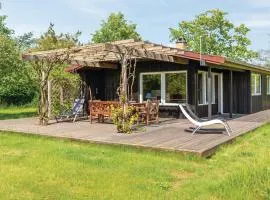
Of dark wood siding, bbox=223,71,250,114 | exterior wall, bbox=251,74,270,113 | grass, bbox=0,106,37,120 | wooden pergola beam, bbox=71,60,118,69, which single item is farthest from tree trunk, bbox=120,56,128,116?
exterior wall, bbox=251,74,270,113

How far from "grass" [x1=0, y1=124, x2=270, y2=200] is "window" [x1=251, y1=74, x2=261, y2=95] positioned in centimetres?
942

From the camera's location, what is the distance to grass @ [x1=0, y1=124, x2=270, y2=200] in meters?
4.39

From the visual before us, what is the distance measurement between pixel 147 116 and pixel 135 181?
574 cm

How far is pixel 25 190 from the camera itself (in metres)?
4.53

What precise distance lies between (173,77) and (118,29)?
Answer: 24901 mm

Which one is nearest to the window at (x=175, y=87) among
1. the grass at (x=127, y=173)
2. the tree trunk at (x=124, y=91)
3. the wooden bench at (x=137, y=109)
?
the wooden bench at (x=137, y=109)

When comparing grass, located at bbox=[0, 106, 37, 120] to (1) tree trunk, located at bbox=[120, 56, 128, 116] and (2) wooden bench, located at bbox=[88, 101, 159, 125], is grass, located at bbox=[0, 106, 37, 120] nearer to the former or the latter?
(2) wooden bench, located at bbox=[88, 101, 159, 125]

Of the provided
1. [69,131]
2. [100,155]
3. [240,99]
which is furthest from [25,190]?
[240,99]

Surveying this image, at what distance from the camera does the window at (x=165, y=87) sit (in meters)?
12.9

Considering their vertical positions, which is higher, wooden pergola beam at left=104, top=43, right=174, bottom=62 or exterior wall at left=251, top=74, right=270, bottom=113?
wooden pergola beam at left=104, top=43, right=174, bottom=62

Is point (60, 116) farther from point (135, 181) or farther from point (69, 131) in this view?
point (135, 181)

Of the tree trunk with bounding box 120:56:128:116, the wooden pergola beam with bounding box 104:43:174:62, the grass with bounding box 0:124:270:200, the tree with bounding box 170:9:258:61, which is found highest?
the tree with bounding box 170:9:258:61

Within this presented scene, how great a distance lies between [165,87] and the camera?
13148 mm

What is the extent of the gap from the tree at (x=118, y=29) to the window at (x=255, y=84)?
20.5m
